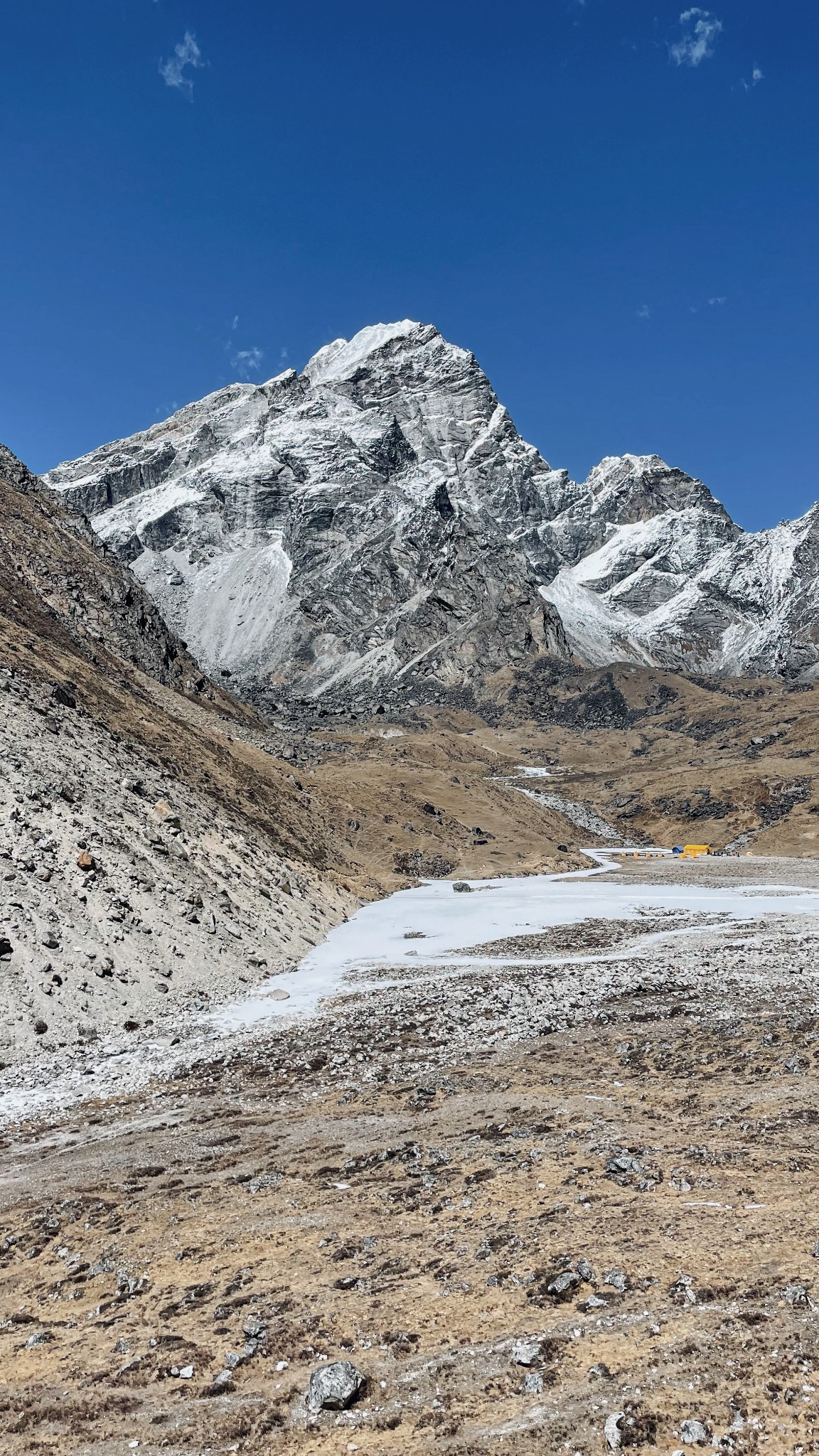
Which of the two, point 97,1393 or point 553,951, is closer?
point 97,1393

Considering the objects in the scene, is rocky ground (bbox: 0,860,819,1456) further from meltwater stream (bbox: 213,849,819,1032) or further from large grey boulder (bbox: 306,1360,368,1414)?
meltwater stream (bbox: 213,849,819,1032)

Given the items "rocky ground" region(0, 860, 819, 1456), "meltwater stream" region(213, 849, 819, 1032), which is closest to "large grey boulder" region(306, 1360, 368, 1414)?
"rocky ground" region(0, 860, 819, 1456)

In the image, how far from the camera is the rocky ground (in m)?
7.69

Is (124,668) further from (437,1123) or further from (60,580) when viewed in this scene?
(437,1123)

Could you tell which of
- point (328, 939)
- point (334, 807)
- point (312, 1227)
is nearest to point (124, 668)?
point (334, 807)

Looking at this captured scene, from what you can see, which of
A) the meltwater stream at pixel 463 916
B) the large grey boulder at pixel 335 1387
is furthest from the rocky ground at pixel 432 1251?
the meltwater stream at pixel 463 916

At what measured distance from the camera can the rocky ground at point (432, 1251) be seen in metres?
7.69

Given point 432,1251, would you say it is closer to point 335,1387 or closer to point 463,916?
point 335,1387

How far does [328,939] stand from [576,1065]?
25.0m

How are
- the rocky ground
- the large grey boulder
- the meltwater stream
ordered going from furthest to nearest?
the meltwater stream → the large grey boulder → the rocky ground

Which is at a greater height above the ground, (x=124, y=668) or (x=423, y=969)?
(x=124, y=668)

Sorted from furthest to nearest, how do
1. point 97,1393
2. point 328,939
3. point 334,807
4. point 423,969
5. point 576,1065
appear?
point 334,807 → point 328,939 → point 423,969 → point 576,1065 → point 97,1393

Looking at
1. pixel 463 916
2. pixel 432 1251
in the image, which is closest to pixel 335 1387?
pixel 432 1251

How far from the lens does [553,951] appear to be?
3931cm
